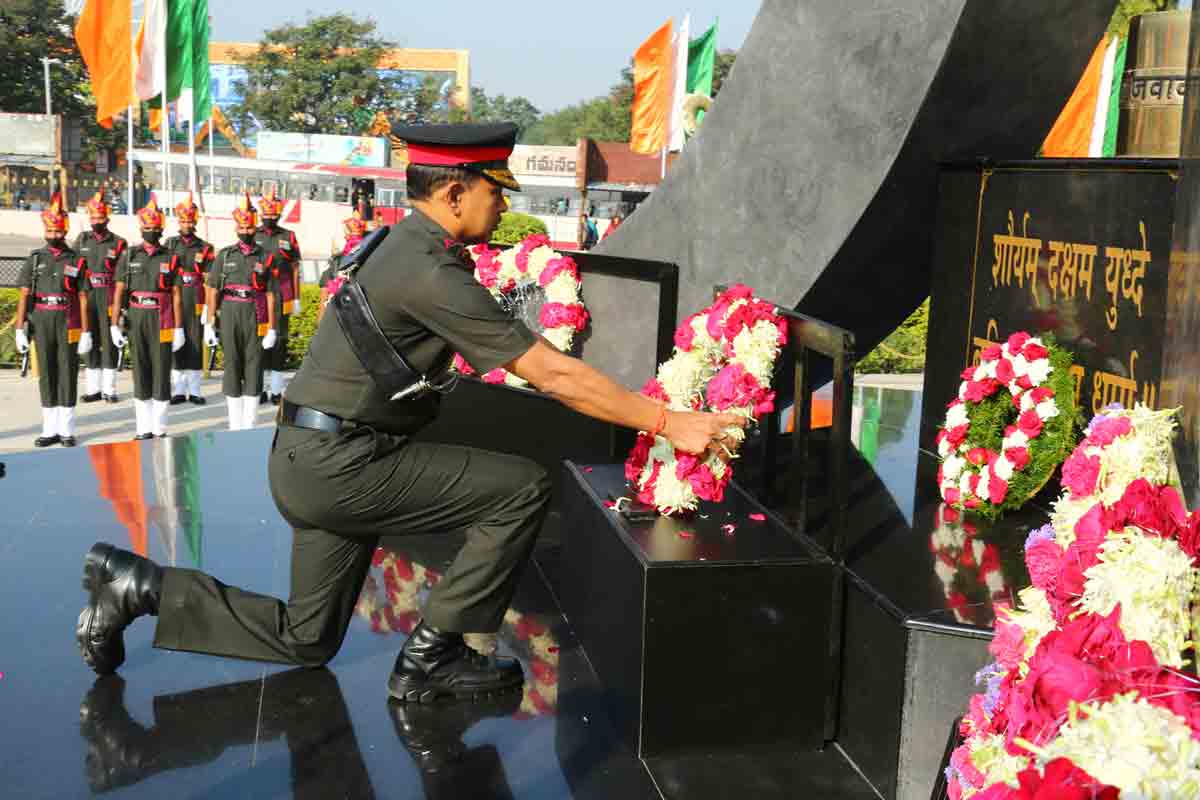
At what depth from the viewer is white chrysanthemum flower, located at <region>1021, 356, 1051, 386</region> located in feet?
12.2

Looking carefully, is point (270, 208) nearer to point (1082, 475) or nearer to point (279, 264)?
point (279, 264)

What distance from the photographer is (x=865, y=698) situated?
2.98 meters

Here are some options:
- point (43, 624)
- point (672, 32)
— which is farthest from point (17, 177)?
point (43, 624)

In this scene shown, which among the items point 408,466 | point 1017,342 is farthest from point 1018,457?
point 408,466

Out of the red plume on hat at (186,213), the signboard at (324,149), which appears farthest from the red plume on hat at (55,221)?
the signboard at (324,149)

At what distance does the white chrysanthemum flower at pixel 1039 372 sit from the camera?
3727mm

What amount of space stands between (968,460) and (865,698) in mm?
1121

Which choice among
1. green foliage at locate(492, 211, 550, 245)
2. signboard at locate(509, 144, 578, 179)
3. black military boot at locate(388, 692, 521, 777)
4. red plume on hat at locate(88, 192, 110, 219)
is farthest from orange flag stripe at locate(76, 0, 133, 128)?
signboard at locate(509, 144, 578, 179)

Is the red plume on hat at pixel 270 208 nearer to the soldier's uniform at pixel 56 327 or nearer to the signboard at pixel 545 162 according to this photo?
the soldier's uniform at pixel 56 327

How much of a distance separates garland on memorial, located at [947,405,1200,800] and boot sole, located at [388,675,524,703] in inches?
63.7

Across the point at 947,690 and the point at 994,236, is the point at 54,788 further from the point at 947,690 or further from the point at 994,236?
the point at 994,236

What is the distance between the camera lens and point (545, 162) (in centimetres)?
4759

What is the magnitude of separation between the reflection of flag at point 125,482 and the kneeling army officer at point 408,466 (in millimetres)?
1559

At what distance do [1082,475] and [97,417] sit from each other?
1067 cm
